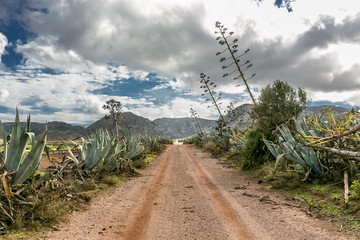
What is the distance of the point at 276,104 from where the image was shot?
11438 millimetres

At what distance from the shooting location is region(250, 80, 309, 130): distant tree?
1071 cm

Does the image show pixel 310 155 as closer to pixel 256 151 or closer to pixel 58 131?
pixel 256 151

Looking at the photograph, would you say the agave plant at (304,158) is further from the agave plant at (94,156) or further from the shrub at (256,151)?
the agave plant at (94,156)

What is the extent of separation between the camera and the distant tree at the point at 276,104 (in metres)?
10.7

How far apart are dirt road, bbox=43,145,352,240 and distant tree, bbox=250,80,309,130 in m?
4.87

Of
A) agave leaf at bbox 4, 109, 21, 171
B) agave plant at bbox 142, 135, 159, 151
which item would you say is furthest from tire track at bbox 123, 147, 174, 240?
agave plant at bbox 142, 135, 159, 151

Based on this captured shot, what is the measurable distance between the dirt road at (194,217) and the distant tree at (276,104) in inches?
192

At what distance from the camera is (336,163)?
609 centimetres

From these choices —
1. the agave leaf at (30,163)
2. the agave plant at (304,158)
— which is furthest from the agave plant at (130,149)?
the agave plant at (304,158)

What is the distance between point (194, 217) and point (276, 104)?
877 cm

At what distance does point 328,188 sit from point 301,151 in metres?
1.31

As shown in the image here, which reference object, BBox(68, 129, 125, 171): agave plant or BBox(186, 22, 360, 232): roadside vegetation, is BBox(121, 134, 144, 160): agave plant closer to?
BBox(68, 129, 125, 171): agave plant

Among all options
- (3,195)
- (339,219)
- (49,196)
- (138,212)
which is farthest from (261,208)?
(3,195)

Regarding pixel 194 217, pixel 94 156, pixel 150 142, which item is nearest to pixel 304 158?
pixel 194 217
